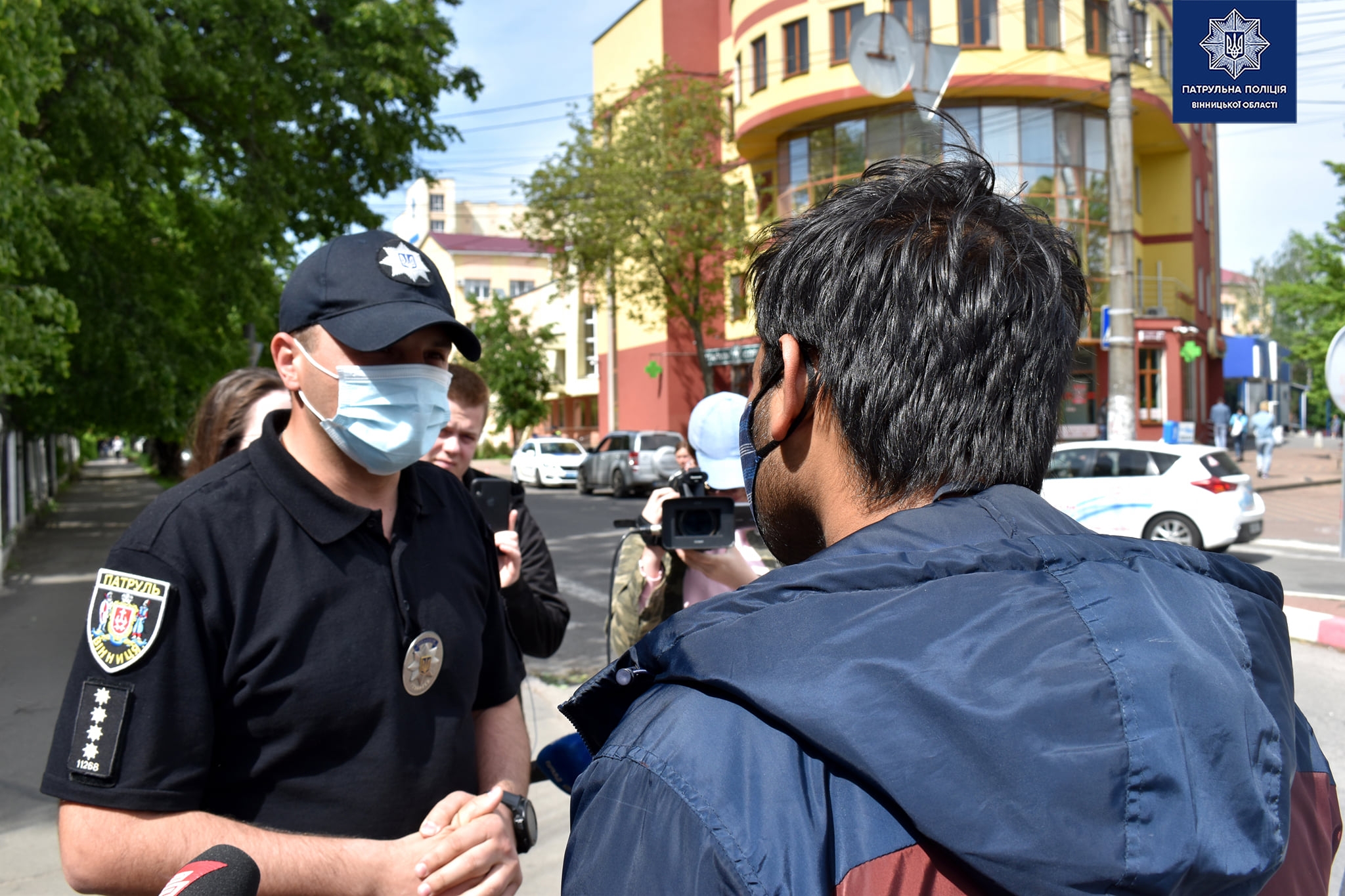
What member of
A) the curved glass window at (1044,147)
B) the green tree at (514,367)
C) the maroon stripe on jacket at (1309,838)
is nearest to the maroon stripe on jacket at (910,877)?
the maroon stripe on jacket at (1309,838)

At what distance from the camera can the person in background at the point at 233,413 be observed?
2.91 metres

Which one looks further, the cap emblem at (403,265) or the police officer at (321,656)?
the cap emblem at (403,265)

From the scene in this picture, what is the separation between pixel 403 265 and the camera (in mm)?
2084

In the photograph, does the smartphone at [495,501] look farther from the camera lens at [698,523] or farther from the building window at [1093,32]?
the building window at [1093,32]

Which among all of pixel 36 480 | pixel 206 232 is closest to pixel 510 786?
pixel 206 232

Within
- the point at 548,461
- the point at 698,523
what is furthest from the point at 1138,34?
the point at 548,461

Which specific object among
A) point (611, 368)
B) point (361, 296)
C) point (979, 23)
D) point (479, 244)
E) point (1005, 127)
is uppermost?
point (479, 244)

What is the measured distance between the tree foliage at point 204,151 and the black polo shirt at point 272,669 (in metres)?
10.9

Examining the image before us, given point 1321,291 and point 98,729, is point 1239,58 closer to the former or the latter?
point 98,729

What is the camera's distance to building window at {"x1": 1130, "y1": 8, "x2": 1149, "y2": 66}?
11.2 metres

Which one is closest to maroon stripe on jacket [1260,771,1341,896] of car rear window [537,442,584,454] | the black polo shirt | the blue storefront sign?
the black polo shirt

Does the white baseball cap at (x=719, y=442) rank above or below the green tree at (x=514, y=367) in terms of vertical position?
below

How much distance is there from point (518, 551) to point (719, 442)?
735mm

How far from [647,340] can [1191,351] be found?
58.3 ft
